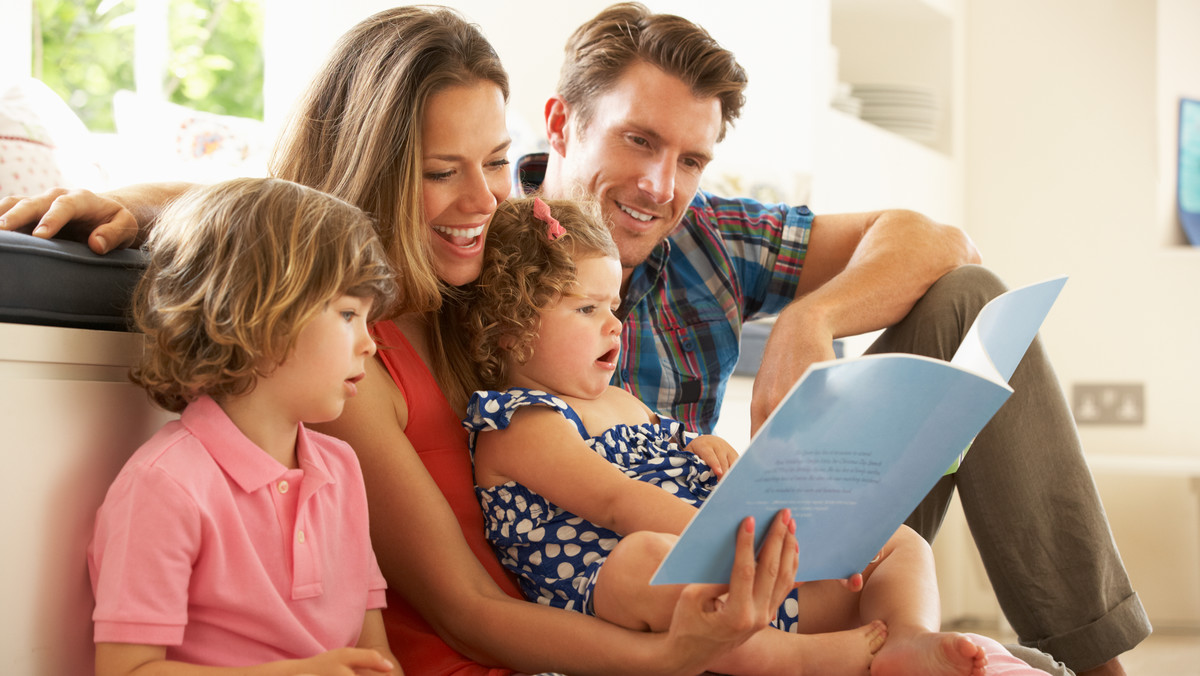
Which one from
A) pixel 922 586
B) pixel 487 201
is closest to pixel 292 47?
pixel 487 201

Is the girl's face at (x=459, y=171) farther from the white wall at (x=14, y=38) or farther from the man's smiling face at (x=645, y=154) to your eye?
the white wall at (x=14, y=38)

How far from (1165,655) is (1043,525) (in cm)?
189

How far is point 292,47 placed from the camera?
8.64 ft

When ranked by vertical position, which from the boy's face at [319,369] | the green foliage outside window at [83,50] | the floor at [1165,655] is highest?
the green foliage outside window at [83,50]

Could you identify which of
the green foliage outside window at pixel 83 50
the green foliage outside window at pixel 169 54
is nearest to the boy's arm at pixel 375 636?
the green foliage outside window at pixel 169 54

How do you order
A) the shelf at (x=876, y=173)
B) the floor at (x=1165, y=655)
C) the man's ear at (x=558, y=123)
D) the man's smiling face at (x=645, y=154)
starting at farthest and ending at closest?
the shelf at (x=876, y=173), the floor at (x=1165, y=655), the man's ear at (x=558, y=123), the man's smiling face at (x=645, y=154)

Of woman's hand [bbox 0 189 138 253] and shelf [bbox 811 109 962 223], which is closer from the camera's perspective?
woman's hand [bbox 0 189 138 253]

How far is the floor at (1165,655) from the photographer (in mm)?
2693

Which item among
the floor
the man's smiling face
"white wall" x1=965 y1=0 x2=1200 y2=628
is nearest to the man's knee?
the man's smiling face

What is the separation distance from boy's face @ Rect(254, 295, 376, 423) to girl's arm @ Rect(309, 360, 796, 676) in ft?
0.51

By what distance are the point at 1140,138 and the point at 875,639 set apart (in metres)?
3.49

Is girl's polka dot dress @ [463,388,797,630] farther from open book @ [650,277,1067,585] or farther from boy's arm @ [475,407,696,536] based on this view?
open book @ [650,277,1067,585]

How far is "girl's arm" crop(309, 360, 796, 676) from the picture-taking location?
3.17ft

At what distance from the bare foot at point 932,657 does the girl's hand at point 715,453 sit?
0.26m
